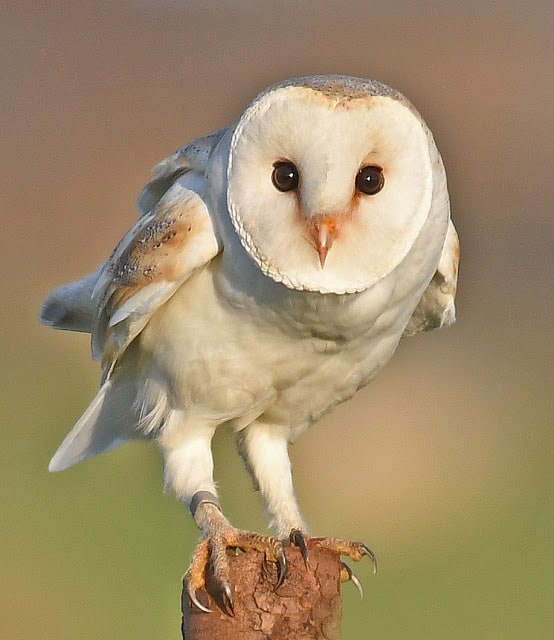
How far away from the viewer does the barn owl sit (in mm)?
2965

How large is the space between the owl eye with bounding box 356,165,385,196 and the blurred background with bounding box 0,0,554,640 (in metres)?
1.01

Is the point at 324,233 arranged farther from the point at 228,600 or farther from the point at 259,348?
the point at 228,600

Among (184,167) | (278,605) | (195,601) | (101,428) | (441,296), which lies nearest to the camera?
(278,605)

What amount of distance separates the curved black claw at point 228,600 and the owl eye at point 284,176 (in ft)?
2.65

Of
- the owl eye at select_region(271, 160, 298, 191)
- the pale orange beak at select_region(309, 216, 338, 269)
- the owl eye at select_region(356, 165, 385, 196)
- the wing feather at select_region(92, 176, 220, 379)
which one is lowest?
the wing feather at select_region(92, 176, 220, 379)

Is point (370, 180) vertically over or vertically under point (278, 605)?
over

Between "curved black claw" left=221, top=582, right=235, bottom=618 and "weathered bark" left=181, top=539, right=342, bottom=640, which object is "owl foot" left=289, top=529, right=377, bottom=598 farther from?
"curved black claw" left=221, top=582, right=235, bottom=618

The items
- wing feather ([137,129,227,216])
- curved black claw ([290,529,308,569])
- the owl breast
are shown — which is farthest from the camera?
wing feather ([137,129,227,216])

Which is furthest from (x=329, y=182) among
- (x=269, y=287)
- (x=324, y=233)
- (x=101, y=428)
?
(x=101, y=428)

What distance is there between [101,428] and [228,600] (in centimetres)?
106

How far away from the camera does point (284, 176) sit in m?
2.99

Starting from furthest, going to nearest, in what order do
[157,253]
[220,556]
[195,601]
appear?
[157,253], [220,556], [195,601]

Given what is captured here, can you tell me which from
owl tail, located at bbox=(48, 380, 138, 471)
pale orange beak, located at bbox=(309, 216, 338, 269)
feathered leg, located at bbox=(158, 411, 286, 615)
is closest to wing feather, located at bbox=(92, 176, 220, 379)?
owl tail, located at bbox=(48, 380, 138, 471)

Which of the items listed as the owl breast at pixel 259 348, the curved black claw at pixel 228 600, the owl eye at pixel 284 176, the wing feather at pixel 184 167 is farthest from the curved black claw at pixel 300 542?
the wing feather at pixel 184 167
